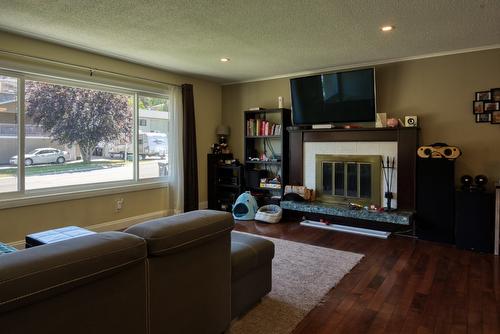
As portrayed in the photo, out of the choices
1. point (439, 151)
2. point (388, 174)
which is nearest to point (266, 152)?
point (388, 174)

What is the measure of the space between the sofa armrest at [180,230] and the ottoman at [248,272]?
0.41 metres

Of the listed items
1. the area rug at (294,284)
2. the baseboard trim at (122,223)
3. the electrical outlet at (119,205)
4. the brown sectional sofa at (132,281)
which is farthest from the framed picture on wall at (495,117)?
the electrical outlet at (119,205)

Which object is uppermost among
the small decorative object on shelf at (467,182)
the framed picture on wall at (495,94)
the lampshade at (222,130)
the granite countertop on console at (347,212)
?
the framed picture on wall at (495,94)

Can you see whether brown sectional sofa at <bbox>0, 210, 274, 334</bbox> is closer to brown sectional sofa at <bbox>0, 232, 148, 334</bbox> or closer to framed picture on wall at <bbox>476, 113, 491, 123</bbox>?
brown sectional sofa at <bbox>0, 232, 148, 334</bbox>

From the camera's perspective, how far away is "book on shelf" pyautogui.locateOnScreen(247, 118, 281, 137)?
17.5 ft

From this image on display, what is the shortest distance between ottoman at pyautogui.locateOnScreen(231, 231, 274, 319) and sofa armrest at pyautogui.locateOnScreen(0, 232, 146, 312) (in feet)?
2.91

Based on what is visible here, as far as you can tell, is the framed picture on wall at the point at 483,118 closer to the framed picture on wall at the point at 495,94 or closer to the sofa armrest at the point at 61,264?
the framed picture on wall at the point at 495,94

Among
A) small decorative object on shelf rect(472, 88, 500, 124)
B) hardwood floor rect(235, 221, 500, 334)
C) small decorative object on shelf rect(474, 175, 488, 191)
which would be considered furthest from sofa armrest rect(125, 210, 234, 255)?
small decorative object on shelf rect(472, 88, 500, 124)

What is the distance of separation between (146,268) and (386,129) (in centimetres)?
371

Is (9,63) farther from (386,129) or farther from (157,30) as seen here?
(386,129)

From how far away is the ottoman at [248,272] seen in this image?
2127mm

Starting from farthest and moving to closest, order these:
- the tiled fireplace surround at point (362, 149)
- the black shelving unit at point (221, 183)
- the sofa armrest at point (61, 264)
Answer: the black shelving unit at point (221, 183)
the tiled fireplace surround at point (362, 149)
the sofa armrest at point (61, 264)

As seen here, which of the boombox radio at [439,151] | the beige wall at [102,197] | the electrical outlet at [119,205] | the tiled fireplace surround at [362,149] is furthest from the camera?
the electrical outlet at [119,205]

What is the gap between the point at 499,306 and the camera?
7.93ft
